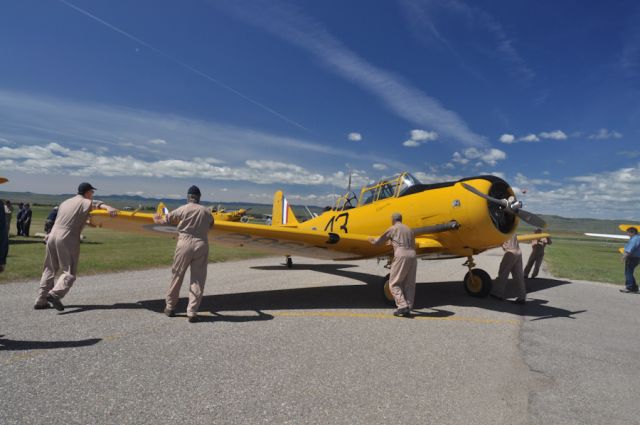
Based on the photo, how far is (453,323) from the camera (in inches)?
234

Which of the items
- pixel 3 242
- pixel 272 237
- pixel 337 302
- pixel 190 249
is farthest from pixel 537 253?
pixel 3 242

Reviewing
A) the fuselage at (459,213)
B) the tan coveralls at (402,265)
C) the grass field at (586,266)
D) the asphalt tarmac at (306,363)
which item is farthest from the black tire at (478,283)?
the grass field at (586,266)

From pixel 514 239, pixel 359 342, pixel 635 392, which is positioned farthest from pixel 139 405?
pixel 514 239

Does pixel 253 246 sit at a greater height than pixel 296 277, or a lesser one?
greater

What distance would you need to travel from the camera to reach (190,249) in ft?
17.9

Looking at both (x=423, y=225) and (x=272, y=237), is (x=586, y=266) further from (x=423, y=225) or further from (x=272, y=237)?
(x=272, y=237)

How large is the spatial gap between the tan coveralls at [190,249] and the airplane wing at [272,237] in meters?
0.64

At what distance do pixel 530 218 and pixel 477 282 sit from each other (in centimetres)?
214

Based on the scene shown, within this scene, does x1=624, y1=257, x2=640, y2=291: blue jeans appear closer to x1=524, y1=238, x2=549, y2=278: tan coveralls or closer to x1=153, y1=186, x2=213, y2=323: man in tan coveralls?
x1=524, y1=238, x2=549, y2=278: tan coveralls

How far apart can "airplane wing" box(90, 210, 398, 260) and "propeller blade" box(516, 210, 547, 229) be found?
178 cm

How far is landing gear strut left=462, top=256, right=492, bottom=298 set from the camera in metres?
8.37

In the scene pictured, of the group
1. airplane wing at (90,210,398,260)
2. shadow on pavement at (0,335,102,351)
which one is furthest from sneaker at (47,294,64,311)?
airplane wing at (90,210,398,260)

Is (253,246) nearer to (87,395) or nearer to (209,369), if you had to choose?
(209,369)

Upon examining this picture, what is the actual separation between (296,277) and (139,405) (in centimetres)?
780
